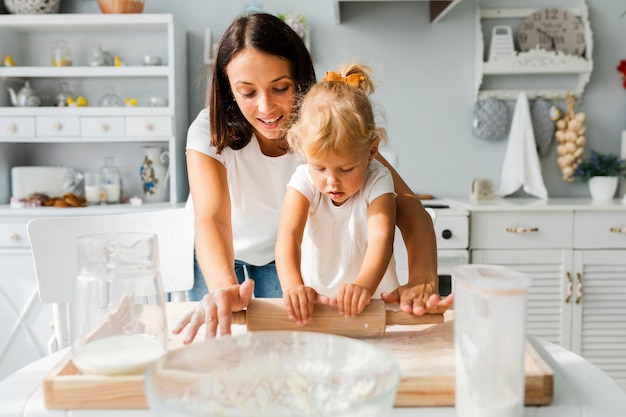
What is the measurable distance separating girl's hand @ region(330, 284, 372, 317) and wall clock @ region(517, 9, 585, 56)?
2527 mm

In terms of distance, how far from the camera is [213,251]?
44.3 inches

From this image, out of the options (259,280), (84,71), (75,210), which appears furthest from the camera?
(84,71)

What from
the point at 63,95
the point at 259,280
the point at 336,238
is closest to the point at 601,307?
the point at 259,280

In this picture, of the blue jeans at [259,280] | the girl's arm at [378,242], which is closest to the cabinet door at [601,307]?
the blue jeans at [259,280]

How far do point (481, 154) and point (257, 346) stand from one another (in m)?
2.67

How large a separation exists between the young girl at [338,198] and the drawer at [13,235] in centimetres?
176

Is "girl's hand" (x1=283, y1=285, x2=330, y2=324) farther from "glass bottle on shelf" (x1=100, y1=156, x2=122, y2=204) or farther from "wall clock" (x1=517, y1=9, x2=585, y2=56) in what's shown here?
"wall clock" (x1=517, y1=9, x2=585, y2=56)

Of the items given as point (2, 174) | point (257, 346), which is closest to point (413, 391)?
point (257, 346)

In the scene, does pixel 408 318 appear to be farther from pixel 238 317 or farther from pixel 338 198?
pixel 338 198

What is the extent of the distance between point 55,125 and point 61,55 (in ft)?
1.26

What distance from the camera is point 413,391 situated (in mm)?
648

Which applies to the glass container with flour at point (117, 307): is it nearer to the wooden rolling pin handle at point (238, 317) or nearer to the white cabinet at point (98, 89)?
the wooden rolling pin handle at point (238, 317)

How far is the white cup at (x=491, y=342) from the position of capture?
0.56 metres

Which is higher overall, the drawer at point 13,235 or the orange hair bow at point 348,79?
the orange hair bow at point 348,79
